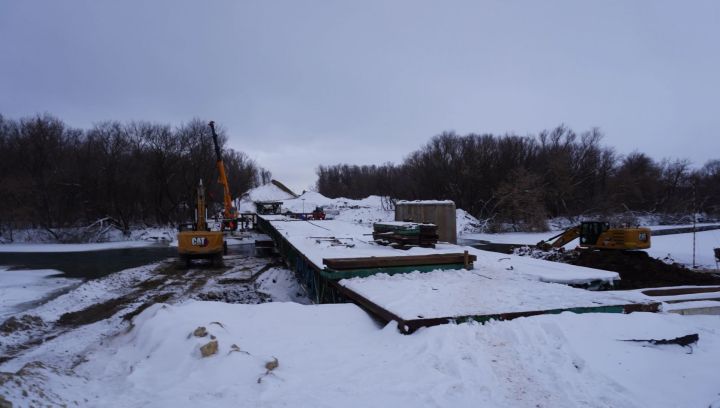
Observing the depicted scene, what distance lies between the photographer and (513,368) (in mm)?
4562

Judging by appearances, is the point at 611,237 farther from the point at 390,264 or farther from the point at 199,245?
the point at 199,245

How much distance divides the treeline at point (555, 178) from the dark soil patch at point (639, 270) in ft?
75.7

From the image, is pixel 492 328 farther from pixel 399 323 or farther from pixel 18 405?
pixel 18 405

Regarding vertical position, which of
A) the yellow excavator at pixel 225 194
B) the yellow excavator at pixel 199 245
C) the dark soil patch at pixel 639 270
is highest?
the yellow excavator at pixel 225 194

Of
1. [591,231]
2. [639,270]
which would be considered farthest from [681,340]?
[591,231]

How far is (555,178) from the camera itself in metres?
43.3

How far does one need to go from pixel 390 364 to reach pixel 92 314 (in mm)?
9111

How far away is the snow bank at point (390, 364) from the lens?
159 inches

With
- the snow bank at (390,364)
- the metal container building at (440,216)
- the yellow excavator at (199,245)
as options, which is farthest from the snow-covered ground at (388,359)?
the yellow excavator at (199,245)

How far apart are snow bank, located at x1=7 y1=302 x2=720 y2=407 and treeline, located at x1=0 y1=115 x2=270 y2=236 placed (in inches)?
1504

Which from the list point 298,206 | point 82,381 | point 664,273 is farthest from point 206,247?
point 298,206

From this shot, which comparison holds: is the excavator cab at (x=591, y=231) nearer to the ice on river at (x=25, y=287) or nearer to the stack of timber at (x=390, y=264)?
the stack of timber at (x=390, y=264)

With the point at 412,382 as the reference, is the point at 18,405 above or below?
above

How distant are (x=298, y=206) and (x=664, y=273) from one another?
55.2 metres
